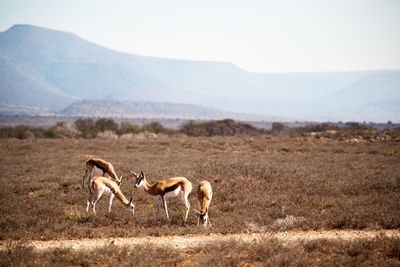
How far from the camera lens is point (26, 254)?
23.1ft

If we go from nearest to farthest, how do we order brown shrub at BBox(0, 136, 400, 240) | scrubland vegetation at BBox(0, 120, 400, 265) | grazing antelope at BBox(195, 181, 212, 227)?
scrubland vegetation at BBox(0, 120, 400, 265)
brown shrub at BBox(0, 136, 400, 240)
grazing antelope at BBox(195, 181, 212, 227)

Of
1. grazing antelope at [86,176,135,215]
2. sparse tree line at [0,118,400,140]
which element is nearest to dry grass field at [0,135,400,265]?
grazing antelope at [86,176,135,215]

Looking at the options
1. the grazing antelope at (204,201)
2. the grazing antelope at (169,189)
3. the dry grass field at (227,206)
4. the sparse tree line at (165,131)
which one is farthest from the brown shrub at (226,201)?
the sparse tree line at (165,131)

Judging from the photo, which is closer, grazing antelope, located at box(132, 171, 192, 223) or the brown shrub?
the brown shrub

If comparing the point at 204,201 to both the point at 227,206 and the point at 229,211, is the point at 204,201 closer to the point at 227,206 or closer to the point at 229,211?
the point at 229,211

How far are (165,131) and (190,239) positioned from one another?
56571mm

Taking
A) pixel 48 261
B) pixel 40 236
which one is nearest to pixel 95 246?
pixel 48 261

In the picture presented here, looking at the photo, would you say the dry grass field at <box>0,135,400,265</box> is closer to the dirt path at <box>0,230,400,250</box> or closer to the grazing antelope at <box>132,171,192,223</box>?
the dirt path at <box>0,230,400,250</box>

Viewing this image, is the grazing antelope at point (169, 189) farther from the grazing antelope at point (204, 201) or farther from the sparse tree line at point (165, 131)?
the sparse tree line at point (165, 131)

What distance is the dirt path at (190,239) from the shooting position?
8.07 m

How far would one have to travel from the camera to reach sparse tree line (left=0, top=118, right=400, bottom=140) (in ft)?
154

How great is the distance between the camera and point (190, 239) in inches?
342

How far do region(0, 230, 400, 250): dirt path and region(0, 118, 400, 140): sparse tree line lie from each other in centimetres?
3504

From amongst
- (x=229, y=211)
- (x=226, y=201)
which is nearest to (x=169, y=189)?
(x=229, y=211)
